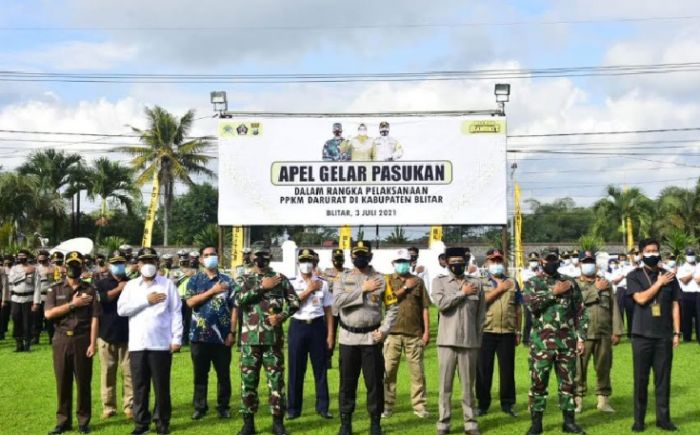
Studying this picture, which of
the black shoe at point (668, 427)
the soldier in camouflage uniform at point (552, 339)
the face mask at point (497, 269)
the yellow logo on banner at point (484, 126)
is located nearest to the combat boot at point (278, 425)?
the soldier in camouflage uniform at point (552, 339)

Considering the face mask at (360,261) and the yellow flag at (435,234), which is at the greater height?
the yellow flag at (435,234)

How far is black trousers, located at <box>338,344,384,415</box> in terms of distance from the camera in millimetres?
8805

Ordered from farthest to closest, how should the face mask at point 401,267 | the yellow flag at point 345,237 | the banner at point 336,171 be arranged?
the yellow flag at point 345,237, the banner at point 336,171, the face mask at point 401,267

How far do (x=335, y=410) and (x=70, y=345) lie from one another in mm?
3369

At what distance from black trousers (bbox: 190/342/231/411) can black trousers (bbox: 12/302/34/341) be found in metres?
8.85

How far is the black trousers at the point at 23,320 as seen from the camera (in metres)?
17.5

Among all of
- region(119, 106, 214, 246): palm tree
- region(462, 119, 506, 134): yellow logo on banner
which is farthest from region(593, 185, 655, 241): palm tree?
region(462, 119, 506, 134): yellow logo on banner

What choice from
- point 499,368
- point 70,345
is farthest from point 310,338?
point 70,345

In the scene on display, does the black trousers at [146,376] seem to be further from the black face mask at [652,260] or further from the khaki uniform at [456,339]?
the black face mask at [652,260]

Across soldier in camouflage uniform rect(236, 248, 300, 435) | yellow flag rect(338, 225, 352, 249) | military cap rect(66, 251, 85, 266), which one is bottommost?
soldier in camouflage uniform rect(236, 248, 300, 435)

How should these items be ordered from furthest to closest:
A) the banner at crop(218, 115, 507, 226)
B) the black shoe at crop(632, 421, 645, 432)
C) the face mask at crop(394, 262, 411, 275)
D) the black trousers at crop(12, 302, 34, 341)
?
1. the banner at crop(218, 115, 507, 226)
2. the black trousers at crop(12, 302, 34, 341)
3. the face mask at crop(394, 262, 411, 275)
4. the black shoe at crop(632, 421, 645, 432)

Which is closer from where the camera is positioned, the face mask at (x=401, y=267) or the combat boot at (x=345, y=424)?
the combat boot at (x=345, y=424)

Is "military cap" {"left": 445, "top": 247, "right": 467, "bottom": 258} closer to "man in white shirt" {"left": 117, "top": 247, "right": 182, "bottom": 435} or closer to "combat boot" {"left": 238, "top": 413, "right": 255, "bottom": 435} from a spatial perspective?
"combat boot" {"left": 238, "top": 413, "right": 255, "bottom": 435}

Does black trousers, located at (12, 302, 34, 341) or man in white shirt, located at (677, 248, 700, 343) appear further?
man in white shirt, located at (677, 248, 700, 343)
